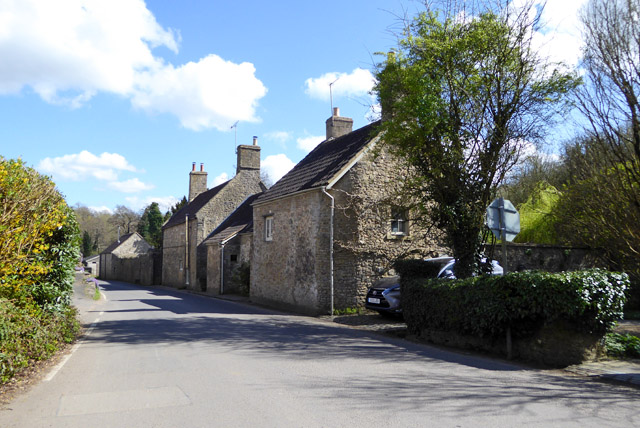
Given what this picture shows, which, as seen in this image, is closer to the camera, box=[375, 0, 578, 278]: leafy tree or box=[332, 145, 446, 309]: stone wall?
box=[375, 0, 578, 278]: leafy tree

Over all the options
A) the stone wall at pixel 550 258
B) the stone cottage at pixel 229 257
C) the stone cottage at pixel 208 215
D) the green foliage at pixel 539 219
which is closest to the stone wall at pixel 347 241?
the stone wall at pixel 550 258

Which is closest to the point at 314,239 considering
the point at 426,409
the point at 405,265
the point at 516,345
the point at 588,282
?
the point at 405,265

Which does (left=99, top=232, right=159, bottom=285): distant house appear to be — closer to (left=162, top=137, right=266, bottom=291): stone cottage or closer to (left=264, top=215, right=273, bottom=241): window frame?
(left=162, top=137, right=266, bottom=291): stone cottage

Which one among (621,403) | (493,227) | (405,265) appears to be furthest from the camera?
(405,265)

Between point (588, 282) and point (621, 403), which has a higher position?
point (588, 282)

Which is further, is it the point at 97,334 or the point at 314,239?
the point at 314,239

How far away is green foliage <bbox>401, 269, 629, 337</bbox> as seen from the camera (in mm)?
8555

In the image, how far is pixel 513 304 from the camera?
30.0 feet

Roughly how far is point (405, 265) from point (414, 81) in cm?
482

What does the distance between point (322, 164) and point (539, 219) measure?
1078cm

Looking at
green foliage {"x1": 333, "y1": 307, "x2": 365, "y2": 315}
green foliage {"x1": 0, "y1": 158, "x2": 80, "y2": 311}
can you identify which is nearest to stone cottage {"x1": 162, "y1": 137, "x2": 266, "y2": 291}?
green foliage {"x1": 333, "y1": 307, "x2": 365, "y2": 315}

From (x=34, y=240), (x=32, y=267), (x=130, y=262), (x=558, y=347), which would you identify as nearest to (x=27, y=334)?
(x=32, y=267)

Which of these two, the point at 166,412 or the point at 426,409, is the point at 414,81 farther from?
the point at 166,412

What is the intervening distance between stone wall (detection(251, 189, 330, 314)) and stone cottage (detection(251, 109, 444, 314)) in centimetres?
4
